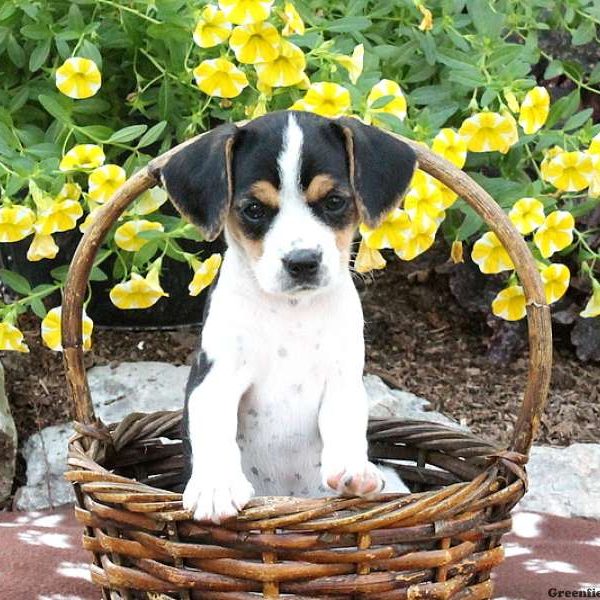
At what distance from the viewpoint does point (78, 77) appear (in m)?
3.51

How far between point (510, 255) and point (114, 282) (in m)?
2.23

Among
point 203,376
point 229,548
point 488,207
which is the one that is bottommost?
point 229,548

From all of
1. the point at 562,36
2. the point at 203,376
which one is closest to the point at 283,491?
the point at 203,376

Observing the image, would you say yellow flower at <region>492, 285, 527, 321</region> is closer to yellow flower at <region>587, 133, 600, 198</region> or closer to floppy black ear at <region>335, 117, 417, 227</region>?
yellow flower at <region>587, 133, 600, 198</region>

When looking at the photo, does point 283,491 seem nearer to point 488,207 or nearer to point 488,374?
point 488,207

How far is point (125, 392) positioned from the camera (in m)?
4.74

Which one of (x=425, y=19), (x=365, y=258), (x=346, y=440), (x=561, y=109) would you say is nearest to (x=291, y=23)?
(x=425, y=19)

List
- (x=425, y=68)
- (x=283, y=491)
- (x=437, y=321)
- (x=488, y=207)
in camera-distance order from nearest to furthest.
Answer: (x=488, y=207)
(x=283, y=491)
(x=425, y=68)
(x=437, y=321)

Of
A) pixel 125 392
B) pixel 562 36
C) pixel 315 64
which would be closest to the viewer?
pixel 315 64

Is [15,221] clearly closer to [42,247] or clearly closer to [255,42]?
[42,247]

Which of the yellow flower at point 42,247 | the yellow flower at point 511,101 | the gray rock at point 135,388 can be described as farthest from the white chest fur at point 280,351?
the gray rock at point 135,388

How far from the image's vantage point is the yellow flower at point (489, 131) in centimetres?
353

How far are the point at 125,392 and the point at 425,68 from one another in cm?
182

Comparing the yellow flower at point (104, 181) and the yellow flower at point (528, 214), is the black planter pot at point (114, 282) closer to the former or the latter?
the yellow flower at point (104, 181)
